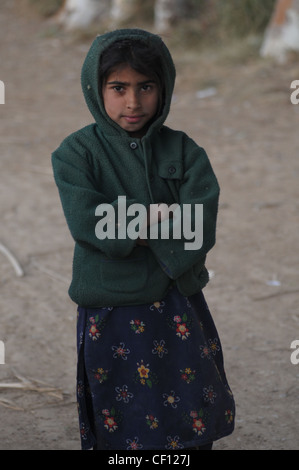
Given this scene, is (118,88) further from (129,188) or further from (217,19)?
(217,19)

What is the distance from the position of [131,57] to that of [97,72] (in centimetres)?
12

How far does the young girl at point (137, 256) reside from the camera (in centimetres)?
241

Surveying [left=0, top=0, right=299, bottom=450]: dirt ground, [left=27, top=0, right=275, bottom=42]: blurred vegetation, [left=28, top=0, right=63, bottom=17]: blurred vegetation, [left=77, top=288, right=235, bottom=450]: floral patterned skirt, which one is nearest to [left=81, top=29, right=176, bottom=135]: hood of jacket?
[left=77, top=288, right=235, bottom=450]: floral patterned skirt

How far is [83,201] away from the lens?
2.38 m

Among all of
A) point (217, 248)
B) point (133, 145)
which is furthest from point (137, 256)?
point (217, 248)

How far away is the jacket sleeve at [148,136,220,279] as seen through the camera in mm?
2414

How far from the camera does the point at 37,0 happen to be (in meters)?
15.3

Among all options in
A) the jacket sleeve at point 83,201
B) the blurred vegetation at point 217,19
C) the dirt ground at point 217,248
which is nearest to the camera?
the jacket sleeve at point 83,201

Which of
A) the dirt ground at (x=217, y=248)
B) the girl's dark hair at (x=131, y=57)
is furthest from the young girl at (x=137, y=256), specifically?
the dirt ground at (x=217, y=248)

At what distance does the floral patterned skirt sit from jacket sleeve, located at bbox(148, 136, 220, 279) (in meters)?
0.16

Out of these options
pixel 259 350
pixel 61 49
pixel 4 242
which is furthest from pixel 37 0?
pixel 259 350

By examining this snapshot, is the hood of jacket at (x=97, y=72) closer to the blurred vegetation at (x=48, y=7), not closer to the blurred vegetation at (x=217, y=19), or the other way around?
the blurred vegetation at (x=217, y=19)

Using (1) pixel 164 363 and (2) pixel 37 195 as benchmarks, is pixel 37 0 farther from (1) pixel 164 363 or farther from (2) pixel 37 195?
(1) pixel 164 363

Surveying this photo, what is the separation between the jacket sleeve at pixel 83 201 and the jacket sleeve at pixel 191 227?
12cm
